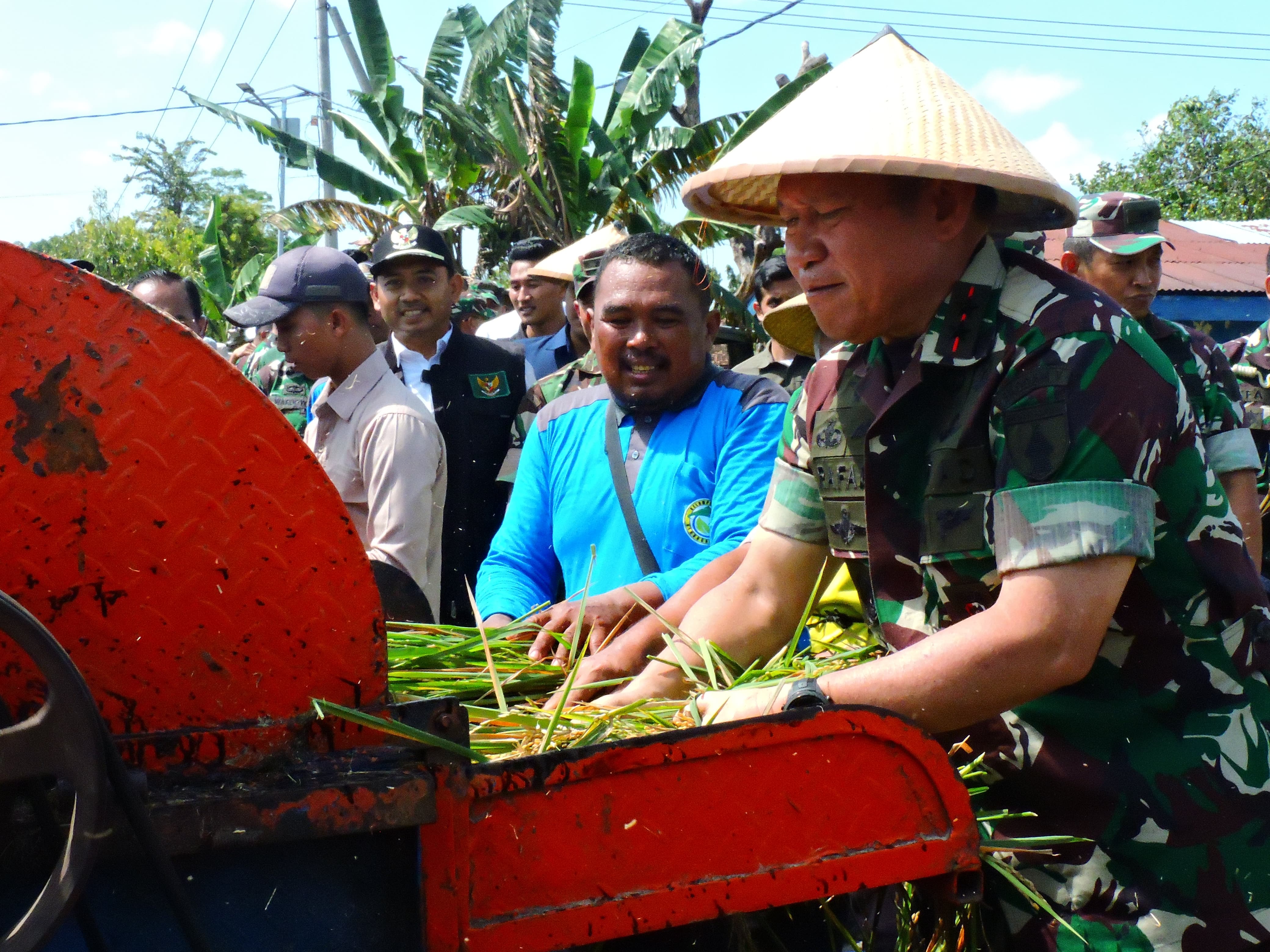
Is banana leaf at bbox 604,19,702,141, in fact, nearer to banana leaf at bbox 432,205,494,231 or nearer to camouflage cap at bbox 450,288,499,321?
banana leaf at bbox 432,205,494,231

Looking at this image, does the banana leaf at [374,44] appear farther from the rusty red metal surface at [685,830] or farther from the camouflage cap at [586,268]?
the rusty red metal surface at [685,830]

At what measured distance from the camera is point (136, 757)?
55.4 inches

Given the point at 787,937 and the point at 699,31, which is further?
the point at 699,31

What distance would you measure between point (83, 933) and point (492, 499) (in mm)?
4014

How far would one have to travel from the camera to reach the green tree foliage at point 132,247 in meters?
35.2

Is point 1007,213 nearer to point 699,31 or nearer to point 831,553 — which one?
point 831,553

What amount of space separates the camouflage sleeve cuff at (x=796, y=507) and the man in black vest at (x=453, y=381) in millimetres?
2715

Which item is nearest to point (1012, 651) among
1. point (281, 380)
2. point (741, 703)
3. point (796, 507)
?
point (741, 703)

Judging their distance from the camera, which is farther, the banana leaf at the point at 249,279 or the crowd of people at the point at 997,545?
the banana leaf at the point at 249,279

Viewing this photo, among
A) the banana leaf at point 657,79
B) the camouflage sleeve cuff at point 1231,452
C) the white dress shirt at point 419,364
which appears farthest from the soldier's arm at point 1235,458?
the banana leaf at point 657,79

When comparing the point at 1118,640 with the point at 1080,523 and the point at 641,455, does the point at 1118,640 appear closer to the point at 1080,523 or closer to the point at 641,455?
the point at 1080,523

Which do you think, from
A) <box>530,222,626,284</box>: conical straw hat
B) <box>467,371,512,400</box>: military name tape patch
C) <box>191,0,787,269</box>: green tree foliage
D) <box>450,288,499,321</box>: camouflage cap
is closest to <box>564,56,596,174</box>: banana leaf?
<box>191,0,787,269</box>: green tree foliage

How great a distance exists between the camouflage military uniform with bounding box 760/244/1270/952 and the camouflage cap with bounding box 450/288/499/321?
5787 millimetres

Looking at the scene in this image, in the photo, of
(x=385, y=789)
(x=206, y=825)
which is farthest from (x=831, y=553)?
(x=206, y=825)
